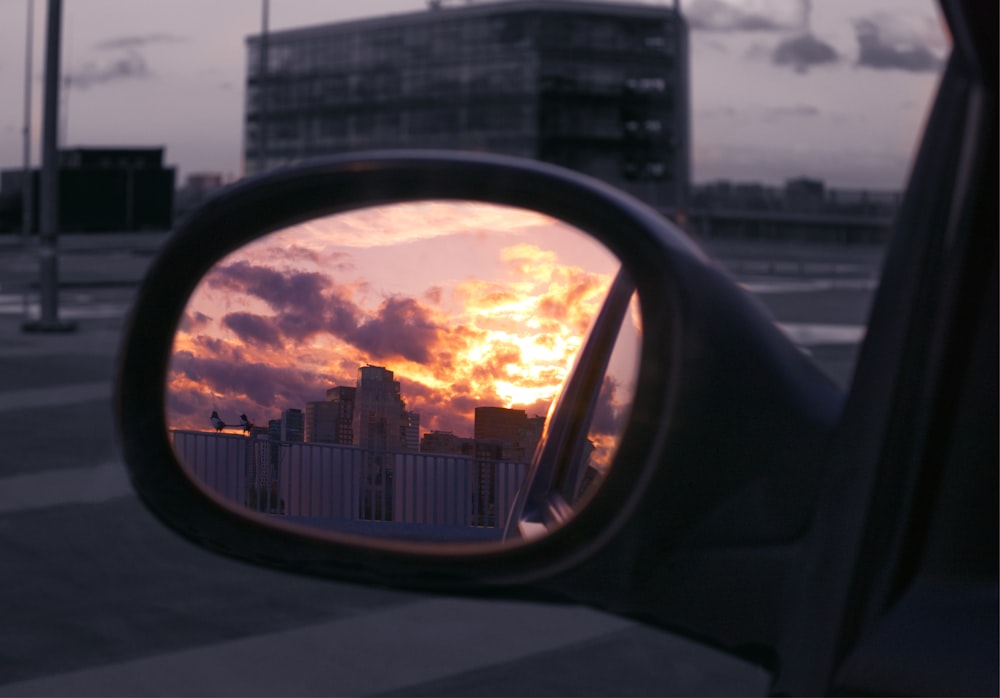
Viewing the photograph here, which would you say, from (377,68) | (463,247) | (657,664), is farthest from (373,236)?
(377,68)

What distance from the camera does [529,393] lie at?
144 cm

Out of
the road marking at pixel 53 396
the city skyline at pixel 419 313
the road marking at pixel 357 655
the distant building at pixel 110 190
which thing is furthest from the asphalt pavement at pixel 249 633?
the distant building at pixel 110 190

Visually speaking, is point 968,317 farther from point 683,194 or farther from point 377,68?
point 377,68

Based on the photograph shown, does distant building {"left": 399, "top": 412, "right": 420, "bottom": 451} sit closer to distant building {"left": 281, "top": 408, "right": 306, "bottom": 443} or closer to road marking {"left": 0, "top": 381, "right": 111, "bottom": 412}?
distant building {"left": 281, "top": 408, "right": 306, "bottom": 443}

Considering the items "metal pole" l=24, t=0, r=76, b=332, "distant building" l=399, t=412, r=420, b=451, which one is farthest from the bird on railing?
"metal pole" l=24, t=0, r=76, b=332

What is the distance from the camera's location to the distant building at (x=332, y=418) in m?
1.44

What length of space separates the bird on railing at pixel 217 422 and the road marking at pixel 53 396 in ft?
26.7

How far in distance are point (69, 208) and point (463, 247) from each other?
4600 cm

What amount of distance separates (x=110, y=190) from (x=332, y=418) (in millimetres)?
44139

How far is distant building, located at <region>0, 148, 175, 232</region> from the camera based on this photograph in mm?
41938

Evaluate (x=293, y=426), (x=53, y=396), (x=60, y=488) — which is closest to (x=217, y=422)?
(x=293, y=426)

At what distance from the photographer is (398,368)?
1.47m

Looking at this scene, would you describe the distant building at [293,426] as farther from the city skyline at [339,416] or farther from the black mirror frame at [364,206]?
the black mirror frame at [364,206]

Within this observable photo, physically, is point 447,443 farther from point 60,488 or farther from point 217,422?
point 60,488
